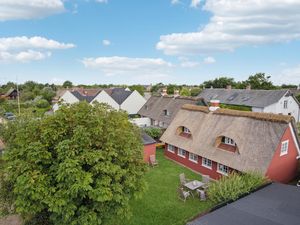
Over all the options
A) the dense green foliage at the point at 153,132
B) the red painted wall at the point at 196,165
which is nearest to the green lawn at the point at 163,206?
the red painted wall at the point at 196,165

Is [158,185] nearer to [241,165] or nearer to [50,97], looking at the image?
[241,165]

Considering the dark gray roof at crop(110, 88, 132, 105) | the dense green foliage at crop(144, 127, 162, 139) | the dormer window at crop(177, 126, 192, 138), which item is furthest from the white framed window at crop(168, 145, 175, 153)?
the dark gray roof at crop(110, 88, 132, 105)

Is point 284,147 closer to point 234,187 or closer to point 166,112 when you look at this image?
point 234,187

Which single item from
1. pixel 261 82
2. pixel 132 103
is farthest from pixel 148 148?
pixel 261 82

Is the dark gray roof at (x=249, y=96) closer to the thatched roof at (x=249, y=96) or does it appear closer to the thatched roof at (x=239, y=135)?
the thatched roof at (x=249, y=96)

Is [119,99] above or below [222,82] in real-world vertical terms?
below
